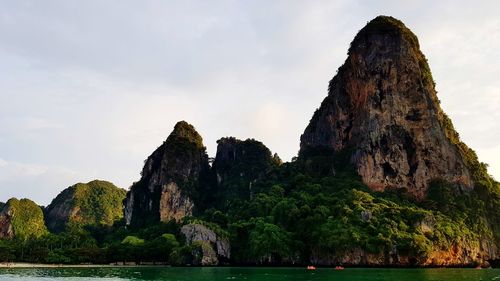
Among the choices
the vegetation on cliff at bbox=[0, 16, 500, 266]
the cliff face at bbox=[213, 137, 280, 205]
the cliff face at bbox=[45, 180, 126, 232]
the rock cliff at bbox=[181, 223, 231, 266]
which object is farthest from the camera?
the cliff face at bbox=[45, 180, 126, 232]

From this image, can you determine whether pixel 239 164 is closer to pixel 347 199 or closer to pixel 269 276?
pixel 347 199

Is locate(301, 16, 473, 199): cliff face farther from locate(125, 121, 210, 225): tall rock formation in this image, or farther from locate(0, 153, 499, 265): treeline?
locate(125, 121, 210, 225): tall rock formation

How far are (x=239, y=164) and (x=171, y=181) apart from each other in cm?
1833

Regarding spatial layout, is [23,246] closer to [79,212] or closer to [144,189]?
[144,189]

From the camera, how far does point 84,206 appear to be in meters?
169

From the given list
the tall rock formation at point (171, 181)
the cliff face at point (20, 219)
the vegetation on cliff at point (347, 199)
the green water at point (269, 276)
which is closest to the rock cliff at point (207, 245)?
the vegetation on cliff at point (347, 199)

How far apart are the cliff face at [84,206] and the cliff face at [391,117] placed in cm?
9356

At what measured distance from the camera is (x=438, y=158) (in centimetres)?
8706

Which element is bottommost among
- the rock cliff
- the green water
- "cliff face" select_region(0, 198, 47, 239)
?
the green water

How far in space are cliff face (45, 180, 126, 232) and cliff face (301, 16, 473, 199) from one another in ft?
307

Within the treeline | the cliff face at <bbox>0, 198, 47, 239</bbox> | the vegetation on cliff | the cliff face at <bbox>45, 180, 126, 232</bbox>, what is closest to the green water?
the treeline

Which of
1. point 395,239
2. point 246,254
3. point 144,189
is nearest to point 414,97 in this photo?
point 395,239

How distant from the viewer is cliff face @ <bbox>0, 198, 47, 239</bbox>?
13725 centimetres

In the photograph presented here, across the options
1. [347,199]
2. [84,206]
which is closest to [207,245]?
[347,199]
